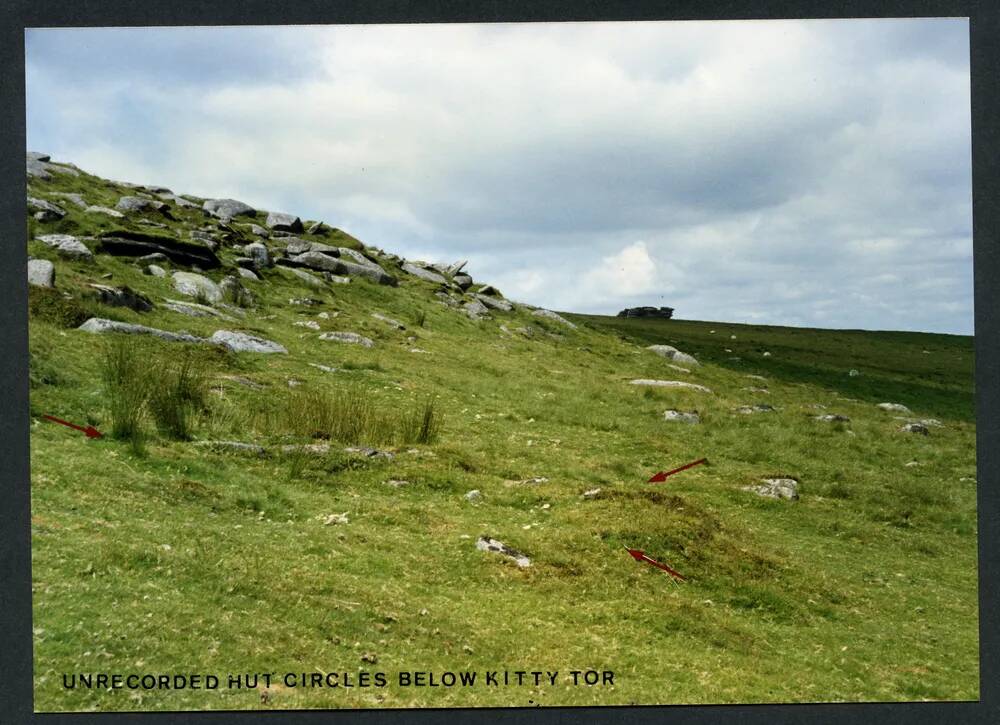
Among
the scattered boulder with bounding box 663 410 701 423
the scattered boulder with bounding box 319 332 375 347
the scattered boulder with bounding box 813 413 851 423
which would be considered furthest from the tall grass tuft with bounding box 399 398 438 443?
the scattered boulder with bounding box 813 413 851 423

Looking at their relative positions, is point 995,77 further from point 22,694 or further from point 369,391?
point 22,694

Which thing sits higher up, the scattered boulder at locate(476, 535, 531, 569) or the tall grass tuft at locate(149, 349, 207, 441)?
the tall grass tuft at locate(149, 349, 207, 441)

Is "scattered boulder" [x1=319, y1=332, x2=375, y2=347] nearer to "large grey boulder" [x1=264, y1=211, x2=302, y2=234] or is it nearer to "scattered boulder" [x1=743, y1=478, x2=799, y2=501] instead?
"scattered boulder" [x1=743, y1=478, x2=799, y2=501]

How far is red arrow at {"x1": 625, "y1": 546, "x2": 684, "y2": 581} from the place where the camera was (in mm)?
13844

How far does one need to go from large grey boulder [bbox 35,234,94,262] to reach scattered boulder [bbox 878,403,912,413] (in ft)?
148

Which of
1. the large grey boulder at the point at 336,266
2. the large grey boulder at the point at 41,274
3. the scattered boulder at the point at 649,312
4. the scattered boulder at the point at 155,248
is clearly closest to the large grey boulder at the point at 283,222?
the large grey boulder at the point at 336,266

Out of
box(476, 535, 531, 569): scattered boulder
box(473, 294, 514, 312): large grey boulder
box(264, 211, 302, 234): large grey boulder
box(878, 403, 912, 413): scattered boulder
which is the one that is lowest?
box(476, 535, 531, 569): scattered boulder

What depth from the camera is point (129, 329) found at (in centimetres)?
2428

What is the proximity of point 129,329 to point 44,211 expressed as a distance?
71.9ft

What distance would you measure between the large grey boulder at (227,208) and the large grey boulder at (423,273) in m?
17.9

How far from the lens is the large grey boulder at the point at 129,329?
76.3 feet

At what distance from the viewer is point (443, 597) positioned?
1222 cm

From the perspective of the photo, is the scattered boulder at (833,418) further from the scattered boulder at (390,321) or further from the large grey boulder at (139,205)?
the large grey boulder at (139,205)

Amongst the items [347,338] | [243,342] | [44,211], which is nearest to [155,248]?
[44,211]
